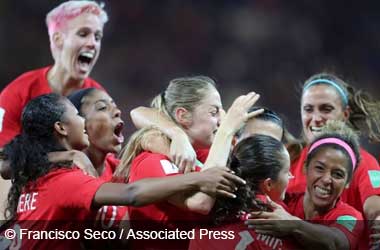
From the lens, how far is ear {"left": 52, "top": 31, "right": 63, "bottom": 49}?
3.95 m

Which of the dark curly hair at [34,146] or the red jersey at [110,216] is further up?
the dark curly hair at [34,146]

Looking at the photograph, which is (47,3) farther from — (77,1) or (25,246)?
(25,246)

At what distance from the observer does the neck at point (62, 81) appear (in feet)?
12.2

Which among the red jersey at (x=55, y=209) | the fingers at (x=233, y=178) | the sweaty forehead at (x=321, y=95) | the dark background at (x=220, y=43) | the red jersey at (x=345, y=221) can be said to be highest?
the dark background at (x=220, y=43)

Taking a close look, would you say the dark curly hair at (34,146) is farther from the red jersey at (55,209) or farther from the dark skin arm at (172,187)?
the dark skin arm at (172,187)

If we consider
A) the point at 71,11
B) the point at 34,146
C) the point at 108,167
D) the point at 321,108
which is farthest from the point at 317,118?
the point at 71,11

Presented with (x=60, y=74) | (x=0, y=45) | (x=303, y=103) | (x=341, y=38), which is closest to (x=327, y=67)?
(x=341, y=38)

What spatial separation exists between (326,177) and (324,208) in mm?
107

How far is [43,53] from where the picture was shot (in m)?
4.68

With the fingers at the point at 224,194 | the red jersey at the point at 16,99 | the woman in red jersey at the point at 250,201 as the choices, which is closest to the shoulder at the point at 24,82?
the red jersey at the point at 16,99

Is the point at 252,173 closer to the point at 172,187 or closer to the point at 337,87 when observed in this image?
the point at 172,187

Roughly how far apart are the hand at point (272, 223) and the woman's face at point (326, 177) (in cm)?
20

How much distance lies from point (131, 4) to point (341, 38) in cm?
139

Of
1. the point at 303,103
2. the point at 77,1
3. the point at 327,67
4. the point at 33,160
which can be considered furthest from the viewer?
the point at 327,67
